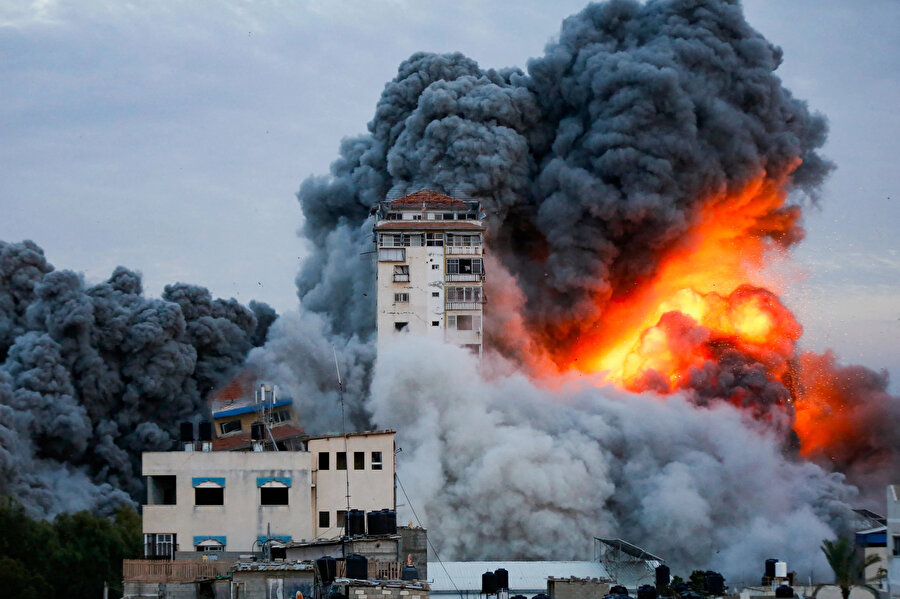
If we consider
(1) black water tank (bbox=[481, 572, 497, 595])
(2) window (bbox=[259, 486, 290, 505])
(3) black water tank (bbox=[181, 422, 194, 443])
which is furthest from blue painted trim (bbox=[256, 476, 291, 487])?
(1) black water tank (bbox=[481, 572, 497, 595])

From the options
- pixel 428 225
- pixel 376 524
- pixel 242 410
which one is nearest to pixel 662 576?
pixel 376 524

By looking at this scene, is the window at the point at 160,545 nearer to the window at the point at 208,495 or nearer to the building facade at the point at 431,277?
the window at the point at 208,495

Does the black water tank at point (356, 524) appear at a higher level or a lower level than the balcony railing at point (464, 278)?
lower

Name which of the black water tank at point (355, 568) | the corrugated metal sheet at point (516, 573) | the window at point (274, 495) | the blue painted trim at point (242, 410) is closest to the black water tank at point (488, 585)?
the corrugated metal sheet at point (516, 573)

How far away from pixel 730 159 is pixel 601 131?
5976 mm

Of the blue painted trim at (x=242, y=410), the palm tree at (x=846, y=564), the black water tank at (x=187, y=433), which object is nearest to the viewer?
the palm tree at (x=846, y=564)

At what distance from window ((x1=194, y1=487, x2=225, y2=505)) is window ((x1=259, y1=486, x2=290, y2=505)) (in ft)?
3.70

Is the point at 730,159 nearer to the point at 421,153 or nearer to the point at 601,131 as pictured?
the point at 601,131

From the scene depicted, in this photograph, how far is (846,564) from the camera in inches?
2143

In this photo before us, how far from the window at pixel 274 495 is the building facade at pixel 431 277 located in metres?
29.4

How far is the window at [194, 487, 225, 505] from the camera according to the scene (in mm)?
59250

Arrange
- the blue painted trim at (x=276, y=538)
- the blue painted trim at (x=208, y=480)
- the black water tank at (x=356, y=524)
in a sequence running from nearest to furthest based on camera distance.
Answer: the black water tank at (x=356, y=524) < the blue painted trim at (x=276, y=538) < the blue painted trim at (x=208, y=480)

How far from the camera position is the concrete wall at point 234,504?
58812 millimetres

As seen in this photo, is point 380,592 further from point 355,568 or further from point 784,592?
point 784,592
